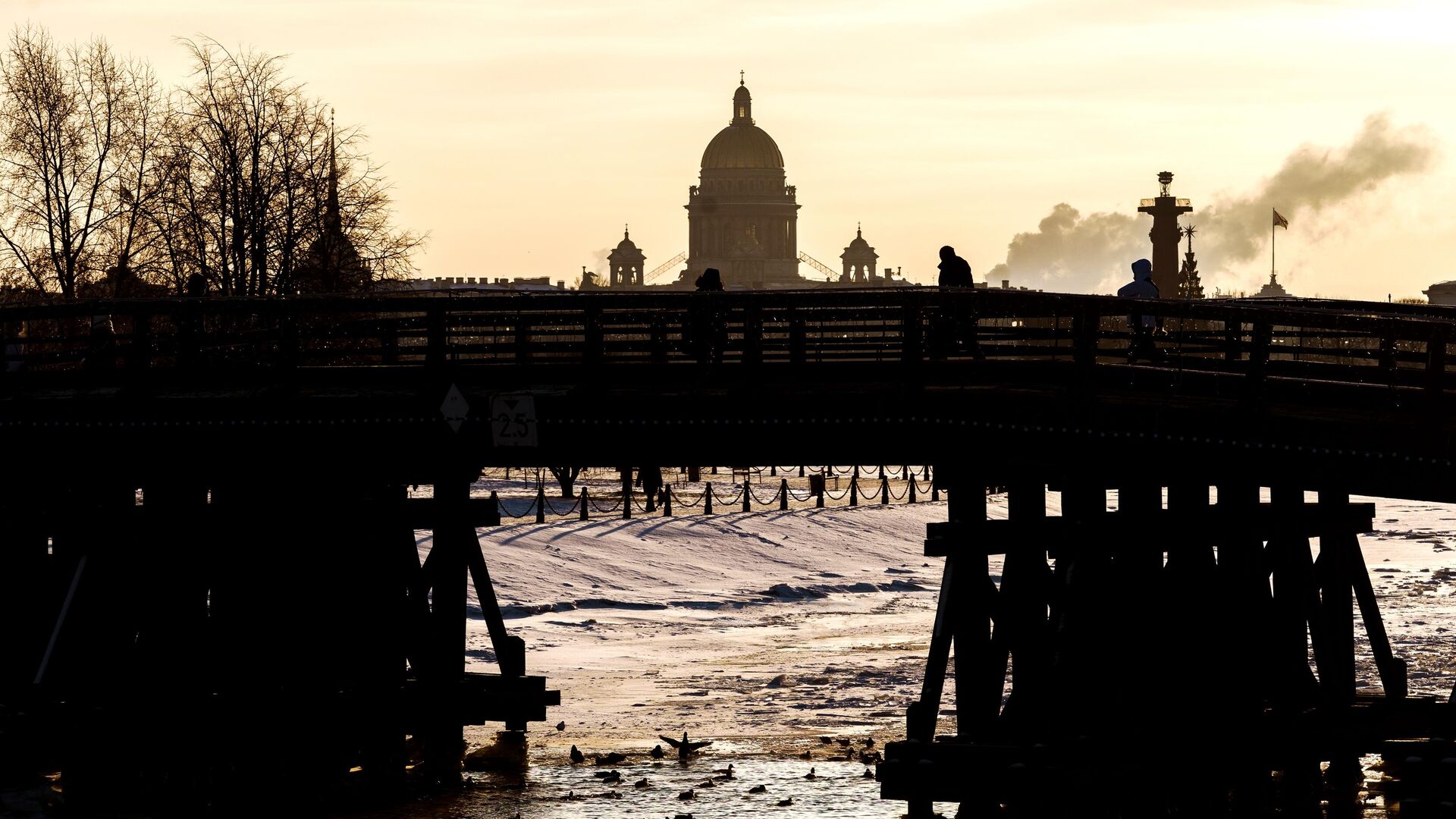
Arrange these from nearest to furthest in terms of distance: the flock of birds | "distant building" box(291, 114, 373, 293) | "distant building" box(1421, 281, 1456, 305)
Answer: the flock of birds → "distant building" box(291, 114, 373, 293) → "distant building" box(1421, 281, 1456, 305)

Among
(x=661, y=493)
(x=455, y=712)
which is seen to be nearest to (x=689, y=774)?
(x=455, y=712)

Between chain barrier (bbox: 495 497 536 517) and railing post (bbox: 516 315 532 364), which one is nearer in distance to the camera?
railing post (bbox: 516 315 532 364)

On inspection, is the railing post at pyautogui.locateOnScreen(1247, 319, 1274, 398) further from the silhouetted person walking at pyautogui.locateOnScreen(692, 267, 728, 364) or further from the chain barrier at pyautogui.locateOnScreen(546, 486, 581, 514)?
the chain barrier at pyautogui.locateOnScreen(546, 486, 581, 514)

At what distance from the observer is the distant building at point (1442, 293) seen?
477 ft

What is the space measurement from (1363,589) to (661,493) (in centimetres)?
2947

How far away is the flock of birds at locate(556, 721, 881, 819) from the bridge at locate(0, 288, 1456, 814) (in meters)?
0.99

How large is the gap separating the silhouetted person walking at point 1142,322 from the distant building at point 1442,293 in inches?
4953

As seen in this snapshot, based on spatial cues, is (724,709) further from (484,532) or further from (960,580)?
(484,532)

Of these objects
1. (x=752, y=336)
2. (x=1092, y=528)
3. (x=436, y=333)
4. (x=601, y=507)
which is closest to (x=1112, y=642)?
(x=1092, y=528)

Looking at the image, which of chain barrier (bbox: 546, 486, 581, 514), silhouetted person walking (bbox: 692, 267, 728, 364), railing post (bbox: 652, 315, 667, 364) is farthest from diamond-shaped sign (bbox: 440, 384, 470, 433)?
chain barrier (bbox: 546, 486, 581, 514)

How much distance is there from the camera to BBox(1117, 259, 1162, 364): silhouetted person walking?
67.8 ft

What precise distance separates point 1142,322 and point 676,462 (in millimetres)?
4514

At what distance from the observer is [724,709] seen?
2794 centimetres

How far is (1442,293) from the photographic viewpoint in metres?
148
